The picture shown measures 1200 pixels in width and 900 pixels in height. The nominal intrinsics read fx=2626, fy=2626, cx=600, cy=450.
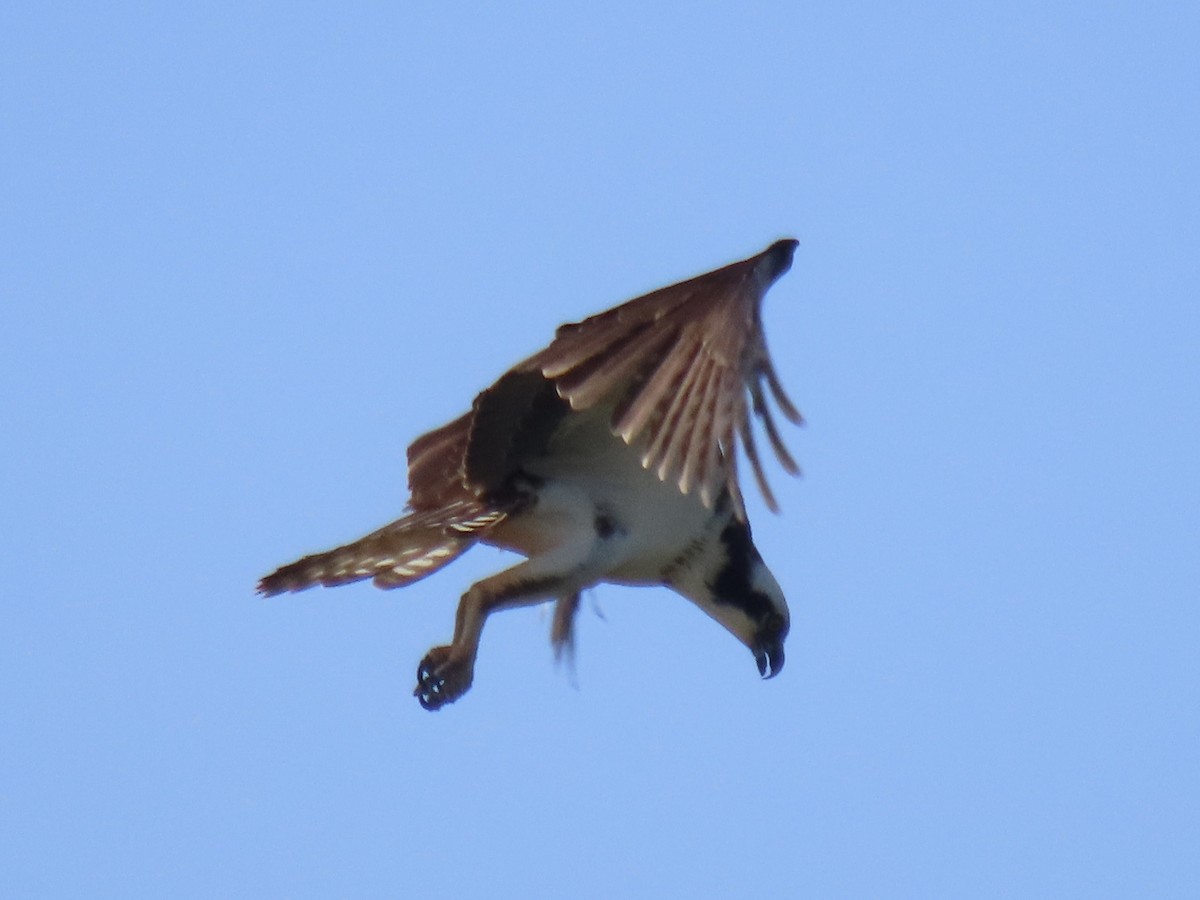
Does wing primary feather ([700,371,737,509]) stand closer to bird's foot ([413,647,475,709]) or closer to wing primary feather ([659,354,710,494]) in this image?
wing primary feather ([659,354,710,494])

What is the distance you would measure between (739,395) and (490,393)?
3.61 feet

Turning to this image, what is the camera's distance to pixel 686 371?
28.9ft

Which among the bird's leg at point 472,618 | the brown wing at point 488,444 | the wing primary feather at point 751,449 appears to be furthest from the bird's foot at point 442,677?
the wing primary feather at point 751,449

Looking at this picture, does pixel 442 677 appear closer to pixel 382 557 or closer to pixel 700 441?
pixel 382 557

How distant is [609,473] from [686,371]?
0.87 m

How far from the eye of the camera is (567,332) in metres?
9.20

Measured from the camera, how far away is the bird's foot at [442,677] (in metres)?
9.15

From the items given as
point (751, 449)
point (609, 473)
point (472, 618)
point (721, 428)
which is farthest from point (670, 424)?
point (472, 618)

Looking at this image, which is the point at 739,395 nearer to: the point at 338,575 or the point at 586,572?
the point at 586,572

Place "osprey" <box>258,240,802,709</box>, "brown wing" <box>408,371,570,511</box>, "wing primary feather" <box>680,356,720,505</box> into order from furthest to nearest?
"brown wing" <box>408,371,570,511</box>, "osprey" <box>258,240,802,709</box>, "wing primary feather" <box>680,356,720,505</box>

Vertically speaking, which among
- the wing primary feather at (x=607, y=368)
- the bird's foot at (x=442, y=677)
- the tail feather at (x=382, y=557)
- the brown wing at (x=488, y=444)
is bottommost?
the bird's foot at (x=442, y=677)

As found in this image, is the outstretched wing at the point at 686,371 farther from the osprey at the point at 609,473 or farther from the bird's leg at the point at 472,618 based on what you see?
the bird's leg at the point at 472,618

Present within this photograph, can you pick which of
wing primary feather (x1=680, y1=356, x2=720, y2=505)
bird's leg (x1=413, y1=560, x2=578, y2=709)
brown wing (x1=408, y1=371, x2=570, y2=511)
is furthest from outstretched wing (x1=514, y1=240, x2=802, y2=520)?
bird's leg (x1=413, y1=560, x2=578, y2=709)

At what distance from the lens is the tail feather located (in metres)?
9.23
